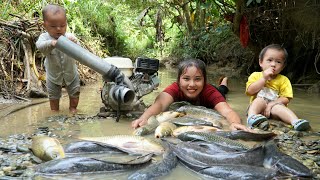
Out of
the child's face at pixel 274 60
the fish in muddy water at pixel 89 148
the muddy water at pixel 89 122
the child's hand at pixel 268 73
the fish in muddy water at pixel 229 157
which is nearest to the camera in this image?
the fish in muddy water at pixel 229 157

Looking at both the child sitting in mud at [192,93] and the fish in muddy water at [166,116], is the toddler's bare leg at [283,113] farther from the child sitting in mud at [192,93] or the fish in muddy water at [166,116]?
the fish in muddy water at [166,116]

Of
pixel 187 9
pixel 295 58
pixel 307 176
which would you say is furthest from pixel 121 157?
pixel 187 9

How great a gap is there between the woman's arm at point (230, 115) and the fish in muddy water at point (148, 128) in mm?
780

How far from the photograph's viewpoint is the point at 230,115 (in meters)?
4.02

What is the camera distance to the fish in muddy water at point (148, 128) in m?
3.38

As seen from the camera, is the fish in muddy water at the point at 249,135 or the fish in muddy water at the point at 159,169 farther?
the fish in muddy water at the point at 249,135

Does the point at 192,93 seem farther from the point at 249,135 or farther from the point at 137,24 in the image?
the point at 137,24

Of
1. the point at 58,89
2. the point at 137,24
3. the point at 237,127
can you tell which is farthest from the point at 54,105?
the point at 137,24

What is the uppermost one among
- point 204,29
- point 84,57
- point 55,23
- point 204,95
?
point 204,29

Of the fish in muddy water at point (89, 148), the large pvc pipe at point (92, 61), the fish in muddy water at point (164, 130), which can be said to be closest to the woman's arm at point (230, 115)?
the fish in muddy water at point (164, 130)

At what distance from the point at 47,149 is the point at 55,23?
2225mm

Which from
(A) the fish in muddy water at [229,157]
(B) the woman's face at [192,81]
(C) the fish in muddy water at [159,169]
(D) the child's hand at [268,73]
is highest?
(D) the child's hand at [268,73]

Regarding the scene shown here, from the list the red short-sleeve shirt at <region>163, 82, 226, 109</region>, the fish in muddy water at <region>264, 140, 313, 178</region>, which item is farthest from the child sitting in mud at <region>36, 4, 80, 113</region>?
the fish in muddy water at <region>264, 140, 313, 178</region>

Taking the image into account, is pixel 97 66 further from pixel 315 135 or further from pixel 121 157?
pixel 315 135
